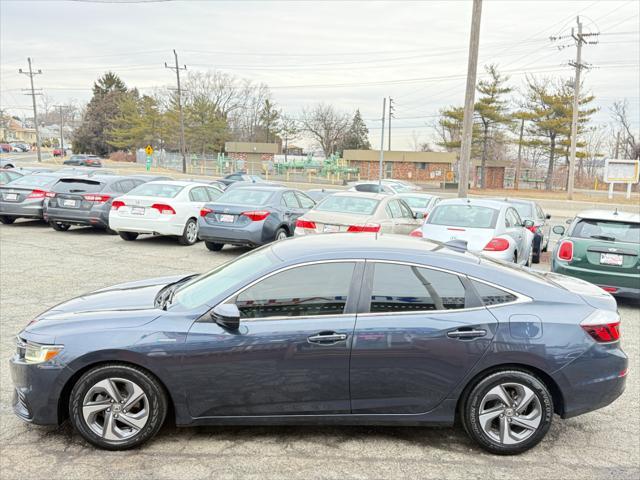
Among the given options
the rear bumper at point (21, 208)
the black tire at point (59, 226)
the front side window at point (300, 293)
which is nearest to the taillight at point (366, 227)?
the front side window at point (300, 293)

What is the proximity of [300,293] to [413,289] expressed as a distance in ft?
2.53

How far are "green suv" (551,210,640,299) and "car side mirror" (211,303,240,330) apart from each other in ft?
21.6

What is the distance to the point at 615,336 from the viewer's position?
3.92 metres

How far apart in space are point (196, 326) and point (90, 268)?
7082mm

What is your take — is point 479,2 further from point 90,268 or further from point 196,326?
point 196,326

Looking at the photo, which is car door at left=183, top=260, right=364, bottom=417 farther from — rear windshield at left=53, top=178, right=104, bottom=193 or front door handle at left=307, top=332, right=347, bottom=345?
rear windshield at left=53, top=178, right=104, bottom=193

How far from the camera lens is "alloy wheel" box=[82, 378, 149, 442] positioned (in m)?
3.67

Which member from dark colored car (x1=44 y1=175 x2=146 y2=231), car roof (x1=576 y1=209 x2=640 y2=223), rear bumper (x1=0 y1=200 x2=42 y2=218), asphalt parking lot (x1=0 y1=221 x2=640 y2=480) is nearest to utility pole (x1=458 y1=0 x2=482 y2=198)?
car roof (x1=576 y1=209 x2=640 y2=223)

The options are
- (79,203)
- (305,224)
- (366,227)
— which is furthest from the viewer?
(79,203)

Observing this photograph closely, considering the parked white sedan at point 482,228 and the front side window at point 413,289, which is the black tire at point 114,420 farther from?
the parked white sedan at point 482,228

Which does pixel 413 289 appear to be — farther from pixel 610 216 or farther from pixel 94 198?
pixel 94 198

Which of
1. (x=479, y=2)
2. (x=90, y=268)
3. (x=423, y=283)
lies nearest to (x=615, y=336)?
(x=423, y=283)

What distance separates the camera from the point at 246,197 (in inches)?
483

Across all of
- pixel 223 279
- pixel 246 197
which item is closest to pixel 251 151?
pixel 246 197
